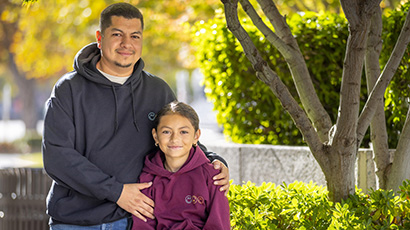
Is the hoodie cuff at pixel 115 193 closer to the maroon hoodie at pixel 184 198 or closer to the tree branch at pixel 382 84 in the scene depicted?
the maroon hoodie at pixel 184 198

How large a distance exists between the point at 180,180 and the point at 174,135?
0.80ft

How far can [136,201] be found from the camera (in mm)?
3066

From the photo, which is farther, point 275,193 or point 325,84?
point 325,84

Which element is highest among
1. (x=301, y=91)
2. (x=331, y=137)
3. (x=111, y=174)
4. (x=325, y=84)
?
(x=325, y=84)

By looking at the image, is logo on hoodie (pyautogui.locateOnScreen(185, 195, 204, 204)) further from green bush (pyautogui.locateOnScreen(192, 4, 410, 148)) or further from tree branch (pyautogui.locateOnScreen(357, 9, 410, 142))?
green bush (pyautogui.locateOnScreen(192, 4, 410, 148))

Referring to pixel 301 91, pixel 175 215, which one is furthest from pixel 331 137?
pixel 175 215

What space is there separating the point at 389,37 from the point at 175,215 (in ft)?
10.8

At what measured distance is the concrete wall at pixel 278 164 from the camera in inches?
208

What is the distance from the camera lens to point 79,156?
2982 mm

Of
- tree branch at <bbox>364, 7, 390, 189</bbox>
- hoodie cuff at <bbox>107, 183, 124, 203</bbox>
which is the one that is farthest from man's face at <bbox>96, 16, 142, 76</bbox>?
tree branch at <bbox>364, 7, 390, 189</bbox>

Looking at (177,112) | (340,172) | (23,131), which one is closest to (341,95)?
(340,172)

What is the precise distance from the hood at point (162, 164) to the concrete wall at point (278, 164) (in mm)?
2371

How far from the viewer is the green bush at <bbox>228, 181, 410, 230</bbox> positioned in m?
3.53

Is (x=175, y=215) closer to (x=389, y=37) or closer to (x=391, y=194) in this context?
(x=391, y=194)
